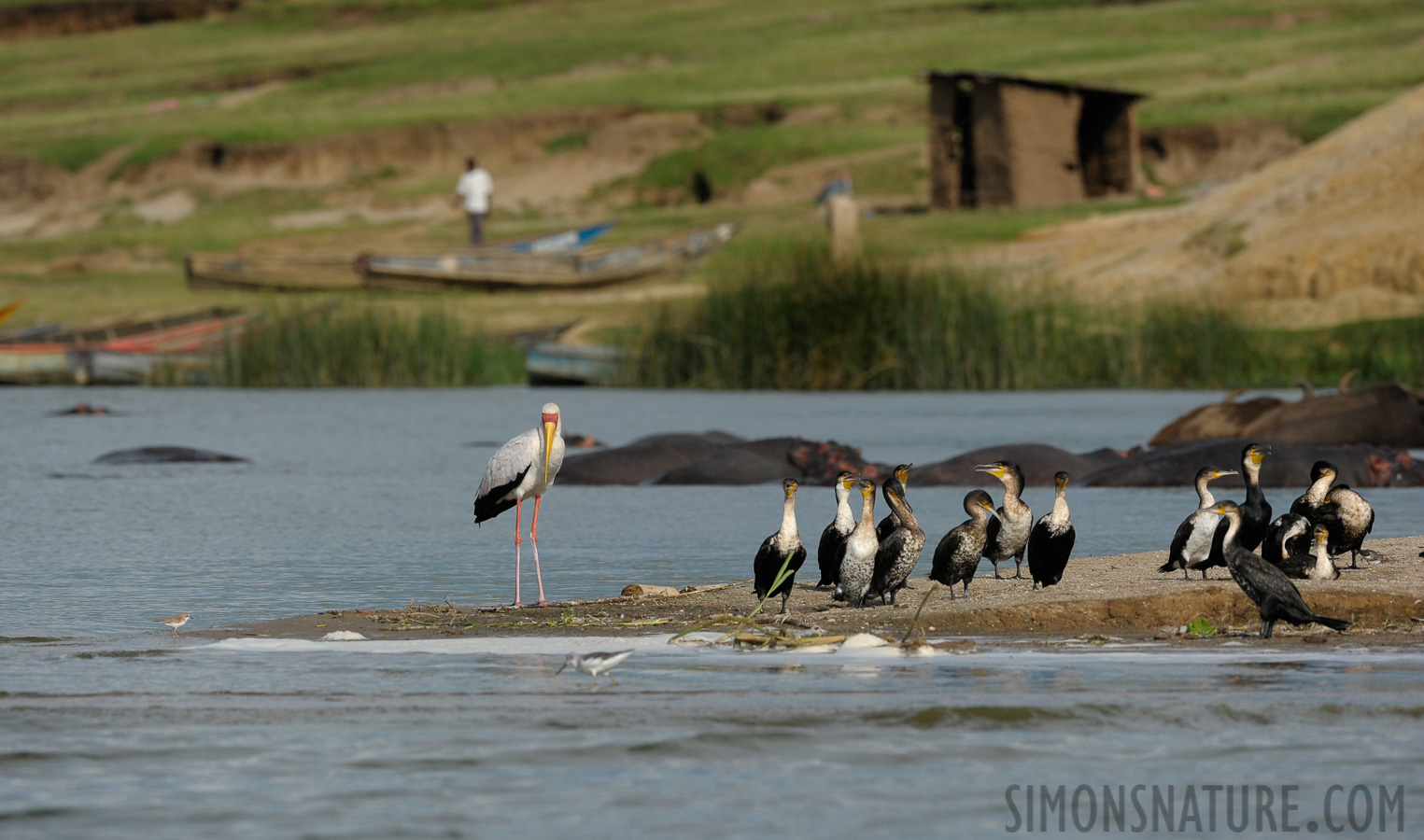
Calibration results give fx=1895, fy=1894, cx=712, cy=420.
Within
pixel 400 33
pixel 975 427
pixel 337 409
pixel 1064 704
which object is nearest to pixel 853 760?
pixel 1064 704

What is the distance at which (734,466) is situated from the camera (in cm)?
1208

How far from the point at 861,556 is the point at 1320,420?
304 inches

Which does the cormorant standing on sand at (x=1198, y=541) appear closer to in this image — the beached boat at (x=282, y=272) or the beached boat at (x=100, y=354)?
the beached boat at (x=100, y=354)

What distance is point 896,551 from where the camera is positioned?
6141 millimetres

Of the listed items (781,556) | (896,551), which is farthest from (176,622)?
(896,551)

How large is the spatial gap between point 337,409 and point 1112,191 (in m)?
27.6

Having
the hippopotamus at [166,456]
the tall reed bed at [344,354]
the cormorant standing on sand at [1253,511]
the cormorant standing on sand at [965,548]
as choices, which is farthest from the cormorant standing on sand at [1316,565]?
the tall reed bed at [344,354]

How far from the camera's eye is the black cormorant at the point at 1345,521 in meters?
6.75

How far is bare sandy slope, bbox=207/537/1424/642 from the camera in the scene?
6.04 m

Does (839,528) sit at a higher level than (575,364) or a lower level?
higher

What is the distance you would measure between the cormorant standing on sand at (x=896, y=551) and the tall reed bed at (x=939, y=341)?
15096 millimetres

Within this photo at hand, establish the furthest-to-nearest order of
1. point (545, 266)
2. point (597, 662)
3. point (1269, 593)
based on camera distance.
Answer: point (545, 266), point (1269, 593), point (597, 662)

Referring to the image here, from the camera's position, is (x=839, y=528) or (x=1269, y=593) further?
(x=839, y=528)

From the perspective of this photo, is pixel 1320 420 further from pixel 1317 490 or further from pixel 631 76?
pixel 631 76
